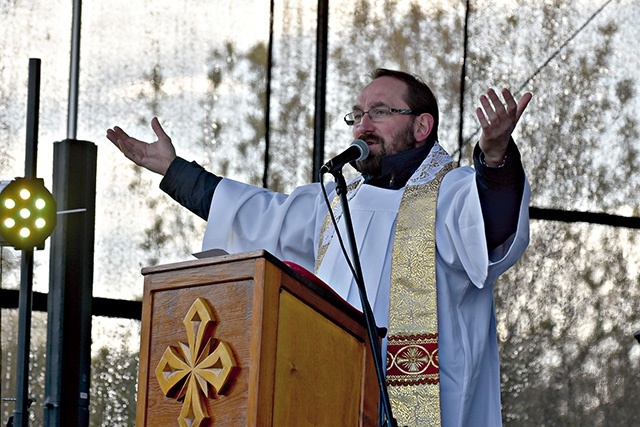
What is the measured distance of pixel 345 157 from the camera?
323cm

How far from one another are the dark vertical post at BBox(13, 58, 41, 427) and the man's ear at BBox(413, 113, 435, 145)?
1.59 m

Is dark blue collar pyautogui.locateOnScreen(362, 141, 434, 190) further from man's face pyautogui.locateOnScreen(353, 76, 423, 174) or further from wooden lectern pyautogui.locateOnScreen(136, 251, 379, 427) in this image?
wooden lectern pyautogui.locateOnScreen(136, 251, 379, 427)

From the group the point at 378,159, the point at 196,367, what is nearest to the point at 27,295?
the point at 378,159

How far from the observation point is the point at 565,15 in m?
6.75

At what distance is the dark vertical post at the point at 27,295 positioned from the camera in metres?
4.75

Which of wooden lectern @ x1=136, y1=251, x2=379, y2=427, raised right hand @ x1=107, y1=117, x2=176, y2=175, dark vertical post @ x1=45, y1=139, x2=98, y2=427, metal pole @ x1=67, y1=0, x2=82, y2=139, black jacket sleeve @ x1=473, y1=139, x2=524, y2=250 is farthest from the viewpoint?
metal pole @ x1=67, y1=0, x2=82, y2=139

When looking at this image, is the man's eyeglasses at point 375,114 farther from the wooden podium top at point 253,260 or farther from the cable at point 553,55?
the cable at point 553,55

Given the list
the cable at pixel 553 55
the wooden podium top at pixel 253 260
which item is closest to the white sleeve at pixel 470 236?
the wooden podium top at pixel 253 260

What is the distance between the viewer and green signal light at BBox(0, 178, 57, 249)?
4.93 m

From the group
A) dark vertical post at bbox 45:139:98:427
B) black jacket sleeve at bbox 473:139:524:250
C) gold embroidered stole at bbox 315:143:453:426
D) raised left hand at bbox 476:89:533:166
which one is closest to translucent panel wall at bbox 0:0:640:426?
dark vertical post at bbox 45:139:98:427

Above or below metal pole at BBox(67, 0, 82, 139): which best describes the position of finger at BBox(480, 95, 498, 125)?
below

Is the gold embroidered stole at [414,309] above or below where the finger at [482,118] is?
below

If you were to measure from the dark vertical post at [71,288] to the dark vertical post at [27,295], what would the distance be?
1.02 feet

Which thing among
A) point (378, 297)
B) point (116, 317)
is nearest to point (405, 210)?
point (378, 297)
